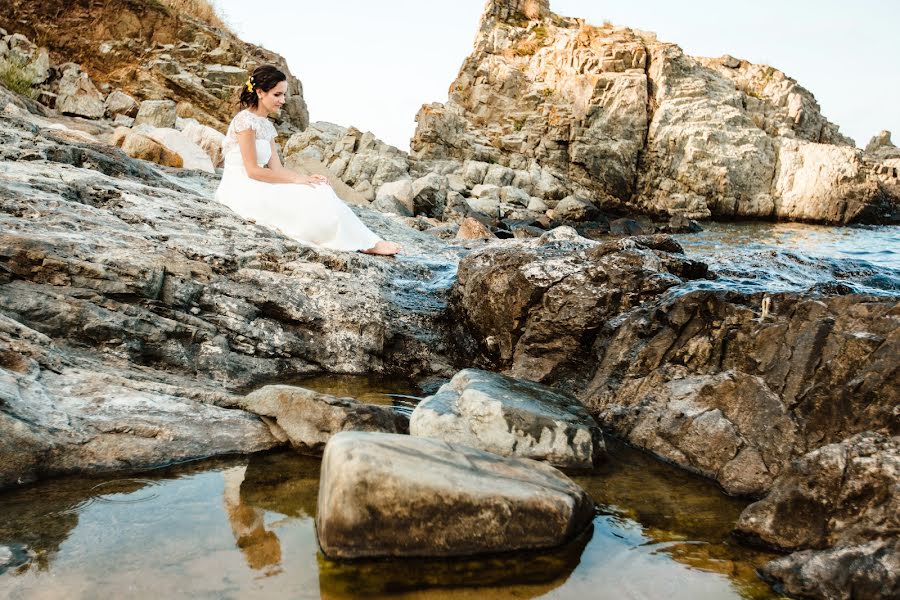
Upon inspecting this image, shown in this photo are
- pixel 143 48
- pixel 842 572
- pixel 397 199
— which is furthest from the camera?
pixel 143 48

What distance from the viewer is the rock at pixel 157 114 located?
19859mm

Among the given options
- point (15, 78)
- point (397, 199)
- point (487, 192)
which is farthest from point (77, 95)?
point (487, 192)

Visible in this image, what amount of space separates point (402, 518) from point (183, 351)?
2.96 meters

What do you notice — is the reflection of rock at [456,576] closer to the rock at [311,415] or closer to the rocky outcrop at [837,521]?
the rocky outcrop at [837,521]

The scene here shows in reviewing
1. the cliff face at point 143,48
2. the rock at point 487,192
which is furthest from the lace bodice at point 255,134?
the rock at point 487,192

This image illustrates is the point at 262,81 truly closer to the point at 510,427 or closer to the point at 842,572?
the point at 510,427

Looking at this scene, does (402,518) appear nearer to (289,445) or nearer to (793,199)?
(289,445)

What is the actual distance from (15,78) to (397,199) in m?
11.8

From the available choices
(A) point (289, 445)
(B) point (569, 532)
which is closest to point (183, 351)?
(A) point (289, 445)

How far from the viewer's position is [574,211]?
95.6 ft

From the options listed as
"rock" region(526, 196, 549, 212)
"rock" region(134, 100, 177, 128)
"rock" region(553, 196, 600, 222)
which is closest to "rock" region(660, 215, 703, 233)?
"rock" region(553, 196, 600, 222)

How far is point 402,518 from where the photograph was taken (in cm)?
275

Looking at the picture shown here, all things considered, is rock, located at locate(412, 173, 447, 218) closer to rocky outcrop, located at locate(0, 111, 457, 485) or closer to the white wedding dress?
the white wedding dress

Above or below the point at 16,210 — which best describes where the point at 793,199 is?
above
